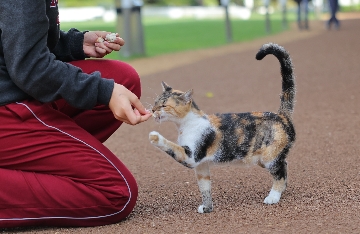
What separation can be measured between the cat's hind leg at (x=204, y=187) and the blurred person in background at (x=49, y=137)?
1.26 feet

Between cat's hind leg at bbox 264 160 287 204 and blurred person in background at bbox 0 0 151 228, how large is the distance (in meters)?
0.79

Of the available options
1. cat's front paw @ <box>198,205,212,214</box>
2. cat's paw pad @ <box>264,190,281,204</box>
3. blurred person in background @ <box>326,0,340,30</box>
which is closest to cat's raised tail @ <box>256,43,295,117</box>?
cat's paw pad @ <box>264,190,281,204</box>

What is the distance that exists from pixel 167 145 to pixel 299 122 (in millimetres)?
3476

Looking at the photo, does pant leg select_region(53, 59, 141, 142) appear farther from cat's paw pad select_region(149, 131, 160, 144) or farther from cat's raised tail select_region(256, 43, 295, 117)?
cat's raised tail select_region(256, 43, 295, 117)

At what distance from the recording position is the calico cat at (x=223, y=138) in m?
3.61

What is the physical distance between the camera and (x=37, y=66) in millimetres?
3238

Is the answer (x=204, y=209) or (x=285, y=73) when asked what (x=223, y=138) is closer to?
(x=204, y=209)

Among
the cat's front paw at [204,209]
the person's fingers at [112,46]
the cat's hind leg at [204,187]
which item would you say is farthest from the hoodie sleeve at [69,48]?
the cat's front paw at [204,209]

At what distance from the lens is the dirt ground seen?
3.48 meters

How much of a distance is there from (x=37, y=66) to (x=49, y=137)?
417 mm

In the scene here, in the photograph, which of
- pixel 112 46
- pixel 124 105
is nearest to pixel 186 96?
pixel 124 105

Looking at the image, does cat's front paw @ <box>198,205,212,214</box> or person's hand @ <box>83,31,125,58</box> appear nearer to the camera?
cat's front paw @ <box>198,205,212,214</box>

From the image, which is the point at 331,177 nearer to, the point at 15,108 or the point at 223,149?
the point at 223,149

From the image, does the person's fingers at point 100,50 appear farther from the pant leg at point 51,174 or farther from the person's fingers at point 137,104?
the person's fingers at point 137,104
